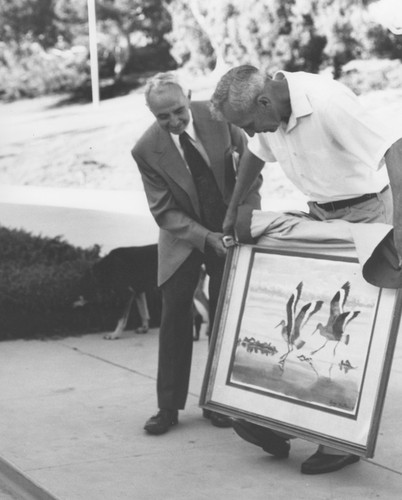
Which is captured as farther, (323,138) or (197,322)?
(197,322)

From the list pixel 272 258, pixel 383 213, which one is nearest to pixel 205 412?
pixel 272 258

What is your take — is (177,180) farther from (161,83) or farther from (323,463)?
(323,463)

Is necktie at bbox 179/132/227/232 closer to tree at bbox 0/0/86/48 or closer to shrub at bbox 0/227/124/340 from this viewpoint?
shrub at bbox 0/227/124/340

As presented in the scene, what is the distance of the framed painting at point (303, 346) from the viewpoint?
13.5 ft

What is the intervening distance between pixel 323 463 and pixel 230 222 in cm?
115

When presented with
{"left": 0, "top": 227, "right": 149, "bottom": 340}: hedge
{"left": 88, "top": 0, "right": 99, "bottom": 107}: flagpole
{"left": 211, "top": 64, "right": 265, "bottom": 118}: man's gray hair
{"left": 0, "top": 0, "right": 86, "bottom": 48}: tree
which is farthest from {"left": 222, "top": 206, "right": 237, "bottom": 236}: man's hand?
{"left": 0, "top": 0, "right": 86, "bottom": 48}: tree

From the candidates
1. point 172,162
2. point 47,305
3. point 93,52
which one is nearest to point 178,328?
point 172,162

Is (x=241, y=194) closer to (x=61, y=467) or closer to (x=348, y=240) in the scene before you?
(x=348, y=240)

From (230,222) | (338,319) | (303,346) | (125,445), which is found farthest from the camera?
(125,445)

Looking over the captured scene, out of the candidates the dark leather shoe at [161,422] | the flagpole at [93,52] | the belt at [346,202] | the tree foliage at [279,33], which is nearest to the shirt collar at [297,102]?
the belt at [346,202]

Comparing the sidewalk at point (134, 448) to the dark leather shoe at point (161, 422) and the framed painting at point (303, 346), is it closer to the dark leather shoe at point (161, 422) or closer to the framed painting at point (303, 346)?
the dark leather shoe at point (161, 422)

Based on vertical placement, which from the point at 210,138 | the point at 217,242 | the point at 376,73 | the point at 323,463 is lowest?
the point at 323,463

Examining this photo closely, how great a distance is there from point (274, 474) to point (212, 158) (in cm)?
158

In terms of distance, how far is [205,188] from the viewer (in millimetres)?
5230
